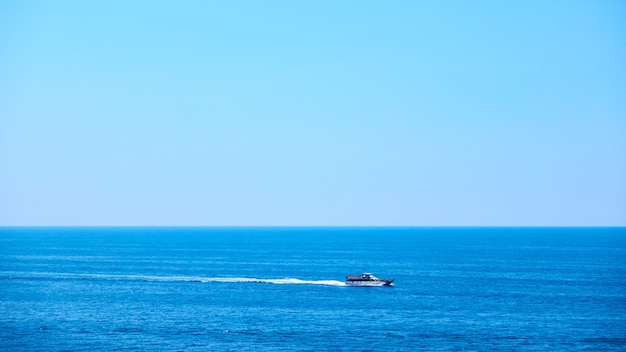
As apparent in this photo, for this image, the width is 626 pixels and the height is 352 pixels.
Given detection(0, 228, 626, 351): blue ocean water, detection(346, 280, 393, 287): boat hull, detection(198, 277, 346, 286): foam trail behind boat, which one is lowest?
detection(0, 228, 626, 351): blue ocean water

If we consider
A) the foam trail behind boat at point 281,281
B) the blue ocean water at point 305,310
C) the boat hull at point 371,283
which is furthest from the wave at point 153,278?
the boat hull at point 371,283

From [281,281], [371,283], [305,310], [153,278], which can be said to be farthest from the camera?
[153,278]

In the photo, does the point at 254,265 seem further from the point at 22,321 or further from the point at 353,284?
the point at 22,321

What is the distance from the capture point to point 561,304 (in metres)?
108

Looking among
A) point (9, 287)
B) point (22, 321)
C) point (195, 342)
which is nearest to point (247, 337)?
point (195, 342)

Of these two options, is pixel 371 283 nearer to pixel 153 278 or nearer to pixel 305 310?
pixel 305 310

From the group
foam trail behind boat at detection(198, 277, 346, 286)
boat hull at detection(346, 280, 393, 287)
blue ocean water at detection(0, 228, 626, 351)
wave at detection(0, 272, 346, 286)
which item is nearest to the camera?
blue ocean water at detection(0, 228, 626, 351)

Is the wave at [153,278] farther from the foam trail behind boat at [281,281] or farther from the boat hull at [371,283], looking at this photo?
the boat hull at [371,283]

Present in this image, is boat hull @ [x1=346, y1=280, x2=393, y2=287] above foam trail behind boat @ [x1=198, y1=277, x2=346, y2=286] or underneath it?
above

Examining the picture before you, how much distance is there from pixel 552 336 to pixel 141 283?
269 feet

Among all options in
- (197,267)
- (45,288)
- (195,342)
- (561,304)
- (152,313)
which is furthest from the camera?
(197,267)

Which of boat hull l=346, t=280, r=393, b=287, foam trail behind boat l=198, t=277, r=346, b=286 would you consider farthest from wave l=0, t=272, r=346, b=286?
boat hull l=346, t=280, r=393, b=287

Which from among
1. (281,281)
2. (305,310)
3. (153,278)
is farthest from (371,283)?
(153,278)

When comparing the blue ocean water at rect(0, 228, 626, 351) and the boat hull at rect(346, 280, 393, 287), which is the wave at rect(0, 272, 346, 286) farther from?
the boat hull at rect(346, 280, 393, 287)
